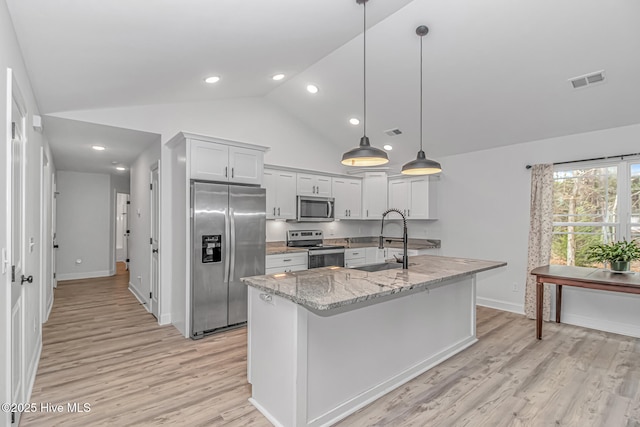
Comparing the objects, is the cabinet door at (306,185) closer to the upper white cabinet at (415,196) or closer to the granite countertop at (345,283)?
the upper white cabinet at (415,196)

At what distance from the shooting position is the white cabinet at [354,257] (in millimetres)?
5641

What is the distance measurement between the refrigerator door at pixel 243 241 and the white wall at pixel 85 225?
5224 millimetres

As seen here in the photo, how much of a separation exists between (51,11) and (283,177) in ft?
11.7

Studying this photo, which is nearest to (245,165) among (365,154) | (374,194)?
(365,154)

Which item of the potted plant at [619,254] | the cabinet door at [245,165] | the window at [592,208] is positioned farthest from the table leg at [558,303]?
the cabinet door at [245,165]

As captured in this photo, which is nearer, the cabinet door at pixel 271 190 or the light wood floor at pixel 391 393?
the light wood floor at pixel 391 393

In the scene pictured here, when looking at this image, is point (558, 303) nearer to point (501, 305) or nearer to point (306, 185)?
Result: point (501, 305)

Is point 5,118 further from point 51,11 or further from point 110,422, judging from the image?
point 110,422

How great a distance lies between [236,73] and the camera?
141 inches

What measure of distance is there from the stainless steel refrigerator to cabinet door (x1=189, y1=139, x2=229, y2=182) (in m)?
0.13

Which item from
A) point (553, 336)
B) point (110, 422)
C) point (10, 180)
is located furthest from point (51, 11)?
point (553, 336)

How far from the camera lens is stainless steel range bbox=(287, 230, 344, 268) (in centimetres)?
514

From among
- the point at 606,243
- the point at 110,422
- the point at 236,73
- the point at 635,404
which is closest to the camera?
the point at 110,422

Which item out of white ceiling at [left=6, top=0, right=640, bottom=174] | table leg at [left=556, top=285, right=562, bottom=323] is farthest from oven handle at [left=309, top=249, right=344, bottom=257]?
table leg at [left=556, top=285, right=562, bottom=323]
